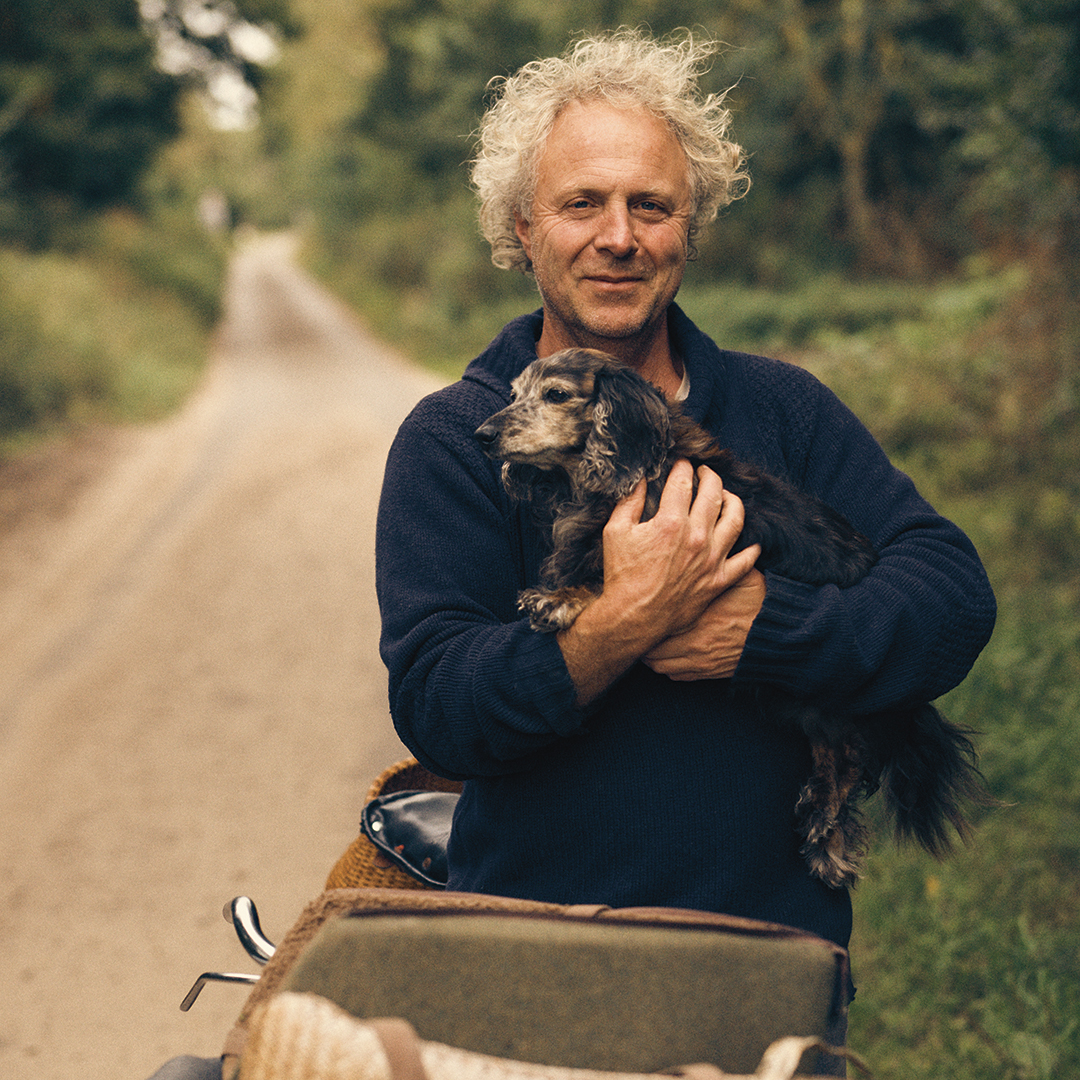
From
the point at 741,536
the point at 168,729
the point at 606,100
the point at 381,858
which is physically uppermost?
the point at 606,100

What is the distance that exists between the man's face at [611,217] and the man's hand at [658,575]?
33cm

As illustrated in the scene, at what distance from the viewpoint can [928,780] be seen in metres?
1.91

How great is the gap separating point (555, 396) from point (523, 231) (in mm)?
396

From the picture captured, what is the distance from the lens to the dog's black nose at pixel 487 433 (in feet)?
5.51

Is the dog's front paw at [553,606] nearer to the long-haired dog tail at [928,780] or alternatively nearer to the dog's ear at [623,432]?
the dog's ear at [623,432]

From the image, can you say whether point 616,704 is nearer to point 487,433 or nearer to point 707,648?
point 707,648

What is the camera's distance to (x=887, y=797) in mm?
1949

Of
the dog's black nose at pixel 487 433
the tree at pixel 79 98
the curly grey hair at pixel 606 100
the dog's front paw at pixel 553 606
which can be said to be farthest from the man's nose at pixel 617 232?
the tree at pixel 79 98

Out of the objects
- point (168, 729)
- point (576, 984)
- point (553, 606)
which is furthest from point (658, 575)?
point (168, 729)

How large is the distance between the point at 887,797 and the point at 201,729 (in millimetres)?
4155

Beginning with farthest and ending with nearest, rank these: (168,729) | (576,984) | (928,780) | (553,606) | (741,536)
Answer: (168,729), (928,780), (741,536), (553,606), (576,984)

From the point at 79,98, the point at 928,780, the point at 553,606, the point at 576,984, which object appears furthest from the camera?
the point at 79,98

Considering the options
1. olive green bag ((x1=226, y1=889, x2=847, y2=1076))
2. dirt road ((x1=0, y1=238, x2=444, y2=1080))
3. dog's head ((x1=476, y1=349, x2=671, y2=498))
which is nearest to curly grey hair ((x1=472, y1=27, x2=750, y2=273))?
dog's head ((x1=476, y1=349, x2=671, y2=498))

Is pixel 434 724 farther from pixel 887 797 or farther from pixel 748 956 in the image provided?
pixel 887 797
